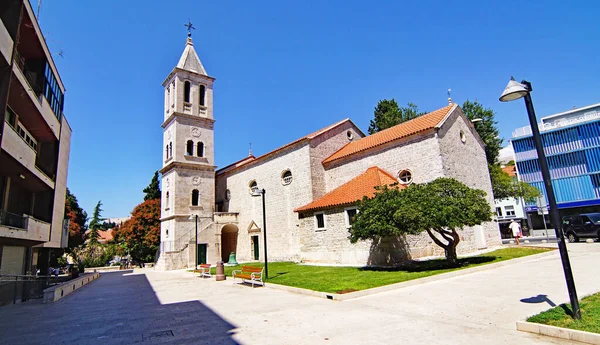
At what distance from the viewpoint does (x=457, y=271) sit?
12.0 metres

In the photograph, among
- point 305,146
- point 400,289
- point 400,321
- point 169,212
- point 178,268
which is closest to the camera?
point 400,321

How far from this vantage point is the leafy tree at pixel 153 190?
42562 millimetres

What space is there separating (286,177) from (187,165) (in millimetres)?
10910

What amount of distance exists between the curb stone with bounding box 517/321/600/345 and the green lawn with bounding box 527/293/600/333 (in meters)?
0.20

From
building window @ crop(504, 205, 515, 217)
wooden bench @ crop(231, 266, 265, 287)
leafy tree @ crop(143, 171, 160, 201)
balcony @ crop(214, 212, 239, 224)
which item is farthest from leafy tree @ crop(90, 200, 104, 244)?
building window @ crop(504, 205, 515, 217)

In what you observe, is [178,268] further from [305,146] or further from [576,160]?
[576,160]

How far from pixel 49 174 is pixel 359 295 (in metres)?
19.1

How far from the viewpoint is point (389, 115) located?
40.1 meters

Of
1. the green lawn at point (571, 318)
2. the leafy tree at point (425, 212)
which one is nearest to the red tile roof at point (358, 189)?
the leafy tree at point (425, 212)

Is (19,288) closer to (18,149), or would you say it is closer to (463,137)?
(18,149)

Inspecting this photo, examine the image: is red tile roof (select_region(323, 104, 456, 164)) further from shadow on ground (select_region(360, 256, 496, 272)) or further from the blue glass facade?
the blue glass facade

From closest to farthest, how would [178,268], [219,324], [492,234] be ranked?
1. [219,324]
2. [492,234]
3. [178,268]

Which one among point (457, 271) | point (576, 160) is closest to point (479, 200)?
point (457, 271)

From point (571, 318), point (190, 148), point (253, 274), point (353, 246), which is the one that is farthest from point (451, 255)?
point (190, 148)
